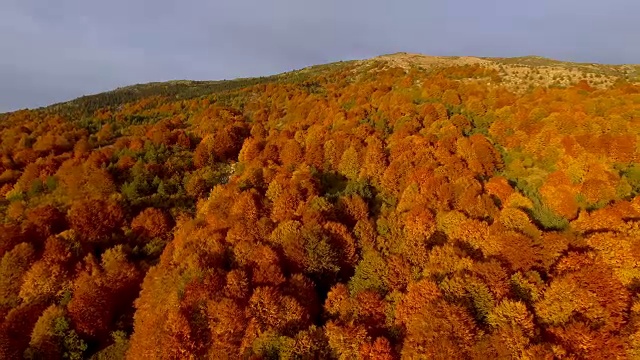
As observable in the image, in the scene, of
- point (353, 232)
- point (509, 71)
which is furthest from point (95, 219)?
point (509, 71)

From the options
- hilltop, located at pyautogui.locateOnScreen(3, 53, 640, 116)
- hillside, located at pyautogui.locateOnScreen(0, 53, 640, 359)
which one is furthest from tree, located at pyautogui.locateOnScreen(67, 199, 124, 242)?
hilltop, located at pyautogui.locateOnScreen(3, 53, 640, 116)

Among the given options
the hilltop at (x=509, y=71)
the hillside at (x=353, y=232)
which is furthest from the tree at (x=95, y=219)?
the hilltop at (x=509, y=71)

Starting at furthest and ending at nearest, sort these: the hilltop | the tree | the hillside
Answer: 1. the hilltop
2. the tree
3. the hillside

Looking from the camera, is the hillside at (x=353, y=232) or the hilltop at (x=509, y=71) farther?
the hilltop at (x=509, y=71)

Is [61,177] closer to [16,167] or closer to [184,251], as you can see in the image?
[16,167]

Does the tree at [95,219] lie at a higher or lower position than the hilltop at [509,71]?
lower

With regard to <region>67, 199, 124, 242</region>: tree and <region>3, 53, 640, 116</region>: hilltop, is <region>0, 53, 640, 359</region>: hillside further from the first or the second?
<region>3, 53, 640, 116</region>: hilltop

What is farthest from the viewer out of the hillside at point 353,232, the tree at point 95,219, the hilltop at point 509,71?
the hilltop at point 509,71

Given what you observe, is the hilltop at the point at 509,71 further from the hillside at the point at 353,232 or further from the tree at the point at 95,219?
the tree at the point at 95,219
